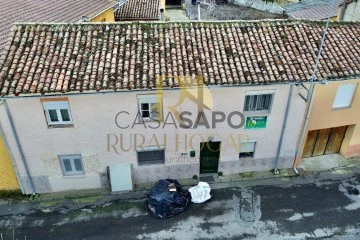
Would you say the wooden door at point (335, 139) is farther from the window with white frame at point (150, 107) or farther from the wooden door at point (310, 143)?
the window with white frame at point (150, 107)

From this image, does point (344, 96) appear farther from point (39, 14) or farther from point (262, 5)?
point (262, 5)

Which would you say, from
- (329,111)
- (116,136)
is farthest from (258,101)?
(116,136)

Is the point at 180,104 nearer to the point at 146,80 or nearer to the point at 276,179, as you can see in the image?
the point at 146,80

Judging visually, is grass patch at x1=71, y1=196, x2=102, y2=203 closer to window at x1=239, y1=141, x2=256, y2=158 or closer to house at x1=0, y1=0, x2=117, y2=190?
house at x1=0, y1=0, x2=117, y2=190

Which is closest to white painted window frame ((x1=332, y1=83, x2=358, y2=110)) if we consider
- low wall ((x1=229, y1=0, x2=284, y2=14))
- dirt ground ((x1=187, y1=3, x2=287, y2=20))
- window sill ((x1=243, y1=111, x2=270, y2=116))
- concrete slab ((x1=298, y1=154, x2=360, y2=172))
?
concrete slab ((x1=298, y1=154, x2=360, y2=172))

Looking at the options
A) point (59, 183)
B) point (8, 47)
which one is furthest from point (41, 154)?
point (8, 47)

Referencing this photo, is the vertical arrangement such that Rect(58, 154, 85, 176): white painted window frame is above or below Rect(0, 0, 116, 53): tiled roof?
below

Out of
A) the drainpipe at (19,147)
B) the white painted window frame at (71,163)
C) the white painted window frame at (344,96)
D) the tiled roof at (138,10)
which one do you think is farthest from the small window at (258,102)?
the tiled roof at (138,10)
